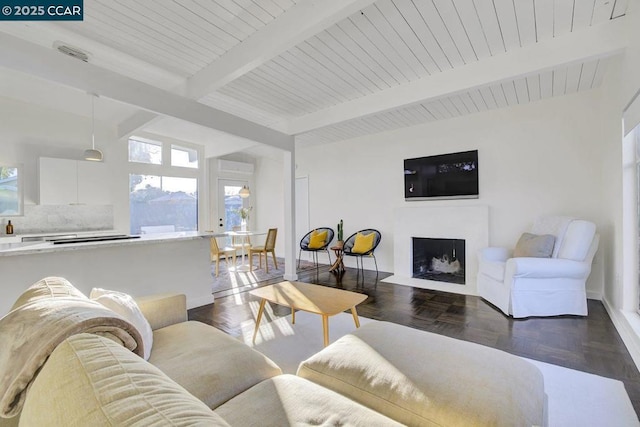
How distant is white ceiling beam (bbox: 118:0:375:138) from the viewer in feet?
7.16

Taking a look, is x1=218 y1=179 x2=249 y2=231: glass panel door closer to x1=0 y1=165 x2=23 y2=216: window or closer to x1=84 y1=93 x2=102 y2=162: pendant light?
x1=84 y1=93 x2=102 y2=162: pendant light

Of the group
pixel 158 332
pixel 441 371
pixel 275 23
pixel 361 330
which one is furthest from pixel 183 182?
pixel 441 371

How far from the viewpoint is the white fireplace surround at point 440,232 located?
176 inches

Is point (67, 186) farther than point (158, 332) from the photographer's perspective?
Yes

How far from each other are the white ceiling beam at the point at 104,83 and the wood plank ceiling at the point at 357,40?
0.28 meters

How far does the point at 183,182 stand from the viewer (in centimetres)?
677

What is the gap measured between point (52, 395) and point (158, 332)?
137 centimetres

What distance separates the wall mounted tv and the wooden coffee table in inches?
119

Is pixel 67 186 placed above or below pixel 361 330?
above

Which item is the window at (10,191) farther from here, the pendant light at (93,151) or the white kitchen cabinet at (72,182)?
the pendant light at (93,151)

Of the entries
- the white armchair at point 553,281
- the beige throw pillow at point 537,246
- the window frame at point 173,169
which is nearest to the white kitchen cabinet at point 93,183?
the window frame at point 173,169

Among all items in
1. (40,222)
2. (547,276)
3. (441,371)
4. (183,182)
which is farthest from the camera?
(183,182)

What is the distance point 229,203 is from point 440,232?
17.2 ft

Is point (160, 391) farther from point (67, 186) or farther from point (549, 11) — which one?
point (67, 186)
